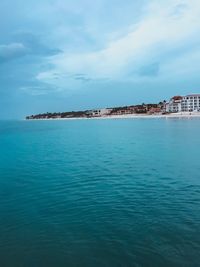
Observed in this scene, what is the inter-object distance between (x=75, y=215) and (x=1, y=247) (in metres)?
4.56

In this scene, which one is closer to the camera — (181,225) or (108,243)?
(108,243)

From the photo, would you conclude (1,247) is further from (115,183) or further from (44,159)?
(44,159)

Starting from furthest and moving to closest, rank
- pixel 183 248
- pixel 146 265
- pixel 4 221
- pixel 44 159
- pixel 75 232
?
pixel 44 159
pixel 4 221
pixel 75 232
pixel 183 248
pixel 146 265

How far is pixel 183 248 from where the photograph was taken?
12398mm

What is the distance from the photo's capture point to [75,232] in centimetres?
1456

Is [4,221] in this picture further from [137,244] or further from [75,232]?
[137,244]

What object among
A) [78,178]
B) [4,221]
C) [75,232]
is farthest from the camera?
[78,178]

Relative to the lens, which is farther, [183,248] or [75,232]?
[75,232]

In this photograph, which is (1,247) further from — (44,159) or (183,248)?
(44,159)

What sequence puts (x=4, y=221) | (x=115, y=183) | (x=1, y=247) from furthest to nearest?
(x=115, y=183), (x=4, y=221), (x=1, y=247)

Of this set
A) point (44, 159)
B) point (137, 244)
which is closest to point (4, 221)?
point (137, 244)

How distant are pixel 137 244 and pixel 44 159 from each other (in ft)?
89.5

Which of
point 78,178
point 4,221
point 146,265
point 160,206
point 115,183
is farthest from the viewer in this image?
point 78,178

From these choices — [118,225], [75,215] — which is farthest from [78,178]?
[118,225]
